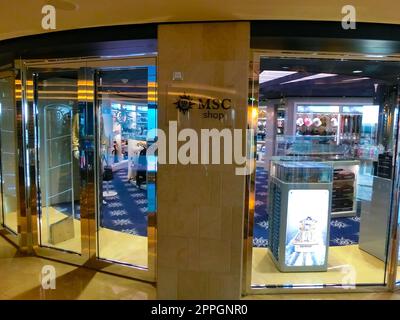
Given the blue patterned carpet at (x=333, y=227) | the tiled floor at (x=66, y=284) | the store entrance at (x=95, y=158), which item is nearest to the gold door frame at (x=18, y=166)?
the store entrance at (x=95, y=158)

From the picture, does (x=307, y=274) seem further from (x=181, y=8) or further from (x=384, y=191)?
(x=181, y=8)

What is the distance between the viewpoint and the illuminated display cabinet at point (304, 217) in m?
3.70

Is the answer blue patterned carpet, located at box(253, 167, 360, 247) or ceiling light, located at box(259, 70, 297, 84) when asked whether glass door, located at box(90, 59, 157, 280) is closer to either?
ceiling light, located at box(259, 70, 297, 84)

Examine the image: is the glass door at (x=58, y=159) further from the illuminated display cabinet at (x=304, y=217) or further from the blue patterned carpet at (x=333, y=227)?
the illuminated display cabinet at (x=304, y=217)

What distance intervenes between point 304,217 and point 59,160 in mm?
3409

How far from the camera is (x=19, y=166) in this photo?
4.13 meters

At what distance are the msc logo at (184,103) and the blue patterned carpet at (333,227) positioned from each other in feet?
5.52

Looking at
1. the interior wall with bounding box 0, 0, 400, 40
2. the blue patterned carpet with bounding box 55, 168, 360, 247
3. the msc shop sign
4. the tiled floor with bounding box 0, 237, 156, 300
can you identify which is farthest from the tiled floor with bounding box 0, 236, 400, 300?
the interior wall with bounding box 0, 0, 400, 40

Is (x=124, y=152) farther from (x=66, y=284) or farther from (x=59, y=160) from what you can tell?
(x=66, y=284)

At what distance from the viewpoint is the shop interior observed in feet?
11.6

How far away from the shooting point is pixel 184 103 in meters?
2.93

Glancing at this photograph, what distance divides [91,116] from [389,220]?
357 centimetres

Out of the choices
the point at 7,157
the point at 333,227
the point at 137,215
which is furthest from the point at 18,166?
the point at 333,227
